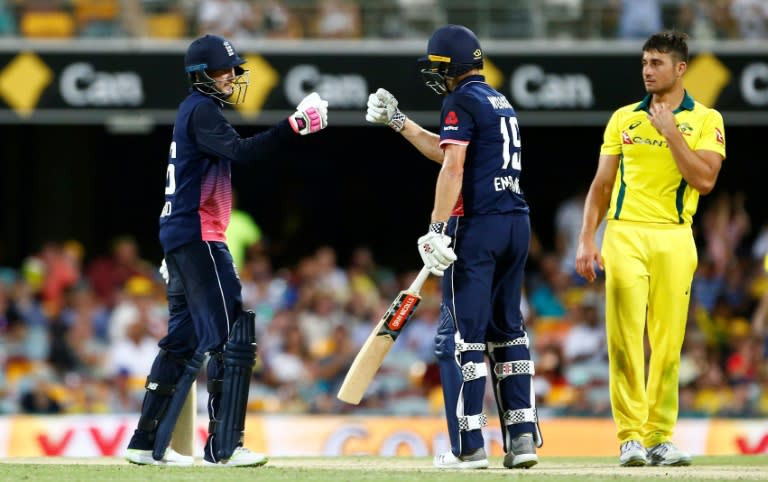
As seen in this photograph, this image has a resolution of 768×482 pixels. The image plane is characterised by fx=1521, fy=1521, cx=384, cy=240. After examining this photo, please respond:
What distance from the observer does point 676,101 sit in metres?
7.37

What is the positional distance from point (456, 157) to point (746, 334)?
694 centimetres

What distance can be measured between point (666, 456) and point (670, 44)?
197 cm

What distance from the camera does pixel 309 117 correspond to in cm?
693

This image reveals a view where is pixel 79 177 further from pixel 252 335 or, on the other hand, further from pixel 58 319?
pixel 252 335

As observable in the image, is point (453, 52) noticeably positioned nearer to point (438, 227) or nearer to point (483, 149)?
point (483, 149)

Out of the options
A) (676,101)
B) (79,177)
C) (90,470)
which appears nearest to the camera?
(90,470)

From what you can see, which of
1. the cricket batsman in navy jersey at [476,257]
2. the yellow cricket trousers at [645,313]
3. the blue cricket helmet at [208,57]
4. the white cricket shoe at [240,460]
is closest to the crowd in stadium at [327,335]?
the yellow cricket trousers at [645,313]

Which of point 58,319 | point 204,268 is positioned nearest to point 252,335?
point 204,268

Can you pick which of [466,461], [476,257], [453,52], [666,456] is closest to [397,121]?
[453,52]

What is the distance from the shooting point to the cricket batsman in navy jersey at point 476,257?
6992 mm

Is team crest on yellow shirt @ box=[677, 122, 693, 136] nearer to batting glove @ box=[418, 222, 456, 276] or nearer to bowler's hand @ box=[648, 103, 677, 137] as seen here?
bowler's hand @ box=[648, 103, 677, 137]

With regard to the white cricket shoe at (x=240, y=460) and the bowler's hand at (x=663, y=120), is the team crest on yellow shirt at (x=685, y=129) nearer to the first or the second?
the bowler's hand at (x=663, y=120)

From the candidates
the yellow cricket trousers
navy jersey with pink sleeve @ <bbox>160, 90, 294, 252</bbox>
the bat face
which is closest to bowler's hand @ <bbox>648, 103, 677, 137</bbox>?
the yellow cricket trousers

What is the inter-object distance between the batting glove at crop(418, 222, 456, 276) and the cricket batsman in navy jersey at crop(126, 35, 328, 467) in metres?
0.71
